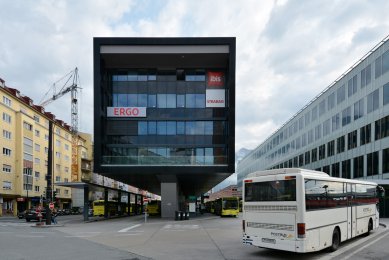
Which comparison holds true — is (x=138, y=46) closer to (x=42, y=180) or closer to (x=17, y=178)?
(x=17, y=178)

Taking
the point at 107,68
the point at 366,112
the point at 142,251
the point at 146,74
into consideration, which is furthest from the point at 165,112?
the point at 142,251

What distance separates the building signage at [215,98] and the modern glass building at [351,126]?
16.5m

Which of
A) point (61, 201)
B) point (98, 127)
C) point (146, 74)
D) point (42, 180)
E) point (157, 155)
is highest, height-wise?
point (146, 74)

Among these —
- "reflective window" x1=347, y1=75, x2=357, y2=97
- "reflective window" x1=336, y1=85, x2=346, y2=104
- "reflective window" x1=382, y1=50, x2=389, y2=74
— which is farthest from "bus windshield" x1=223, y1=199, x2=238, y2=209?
"reflective window" x1=382, y1=50, x2=389, y2=74

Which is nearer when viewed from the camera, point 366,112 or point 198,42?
point 198,42

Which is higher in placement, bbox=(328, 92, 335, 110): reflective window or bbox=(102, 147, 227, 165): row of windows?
bbox=(328, 92, 335, 110): reflective window

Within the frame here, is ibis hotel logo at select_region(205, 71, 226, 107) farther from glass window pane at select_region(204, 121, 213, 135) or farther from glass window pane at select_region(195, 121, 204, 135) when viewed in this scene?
glass window pane at select_region(195, 121, 204, 135)

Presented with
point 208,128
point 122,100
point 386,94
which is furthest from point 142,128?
point 386,94

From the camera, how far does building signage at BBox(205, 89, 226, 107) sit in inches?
1853

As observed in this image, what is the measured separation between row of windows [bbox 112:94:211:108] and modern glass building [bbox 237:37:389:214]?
19.0 metres

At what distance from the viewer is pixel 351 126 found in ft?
172

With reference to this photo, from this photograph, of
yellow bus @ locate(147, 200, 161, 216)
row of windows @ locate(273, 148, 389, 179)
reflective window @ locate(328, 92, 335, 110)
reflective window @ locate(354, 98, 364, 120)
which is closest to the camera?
row of windows @ locate(273, 148, 389, 179)

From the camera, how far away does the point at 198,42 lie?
44.2 metres

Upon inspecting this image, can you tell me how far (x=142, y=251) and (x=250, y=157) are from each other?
11639 centimetres
